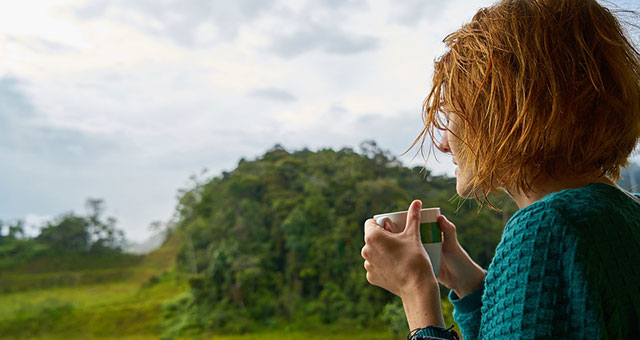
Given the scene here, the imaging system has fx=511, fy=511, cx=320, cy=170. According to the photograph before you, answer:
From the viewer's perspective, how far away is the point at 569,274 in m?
0.47

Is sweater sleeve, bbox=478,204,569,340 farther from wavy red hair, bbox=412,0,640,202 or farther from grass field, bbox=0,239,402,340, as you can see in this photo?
grass field, bbox=0,239,402,340

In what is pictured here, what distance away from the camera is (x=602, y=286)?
18.6 inches

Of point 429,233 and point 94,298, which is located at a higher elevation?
point 429,233

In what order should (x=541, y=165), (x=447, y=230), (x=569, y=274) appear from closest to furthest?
(x=569, y=274), (x=541, y=165), (x=447, y=230)

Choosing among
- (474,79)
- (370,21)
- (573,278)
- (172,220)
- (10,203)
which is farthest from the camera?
→ (172,220)

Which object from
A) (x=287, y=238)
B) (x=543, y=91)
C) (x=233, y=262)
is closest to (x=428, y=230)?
(x=543, y=91)

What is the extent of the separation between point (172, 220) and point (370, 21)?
1.17m

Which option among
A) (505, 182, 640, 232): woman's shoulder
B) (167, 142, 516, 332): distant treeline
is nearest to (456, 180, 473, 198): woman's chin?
(505, 182, 640, 232): woman's shoulder

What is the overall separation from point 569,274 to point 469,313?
0.30 meters

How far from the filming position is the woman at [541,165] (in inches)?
18.7

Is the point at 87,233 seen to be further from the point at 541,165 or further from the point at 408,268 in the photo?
the point at 541,165

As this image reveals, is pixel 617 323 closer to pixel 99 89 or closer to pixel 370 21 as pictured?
pixel 370 21

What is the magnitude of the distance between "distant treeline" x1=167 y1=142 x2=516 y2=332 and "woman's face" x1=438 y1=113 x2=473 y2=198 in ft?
3.91

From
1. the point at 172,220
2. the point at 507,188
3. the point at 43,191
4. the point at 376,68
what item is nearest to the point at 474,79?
the point at 507,188
